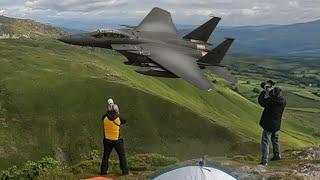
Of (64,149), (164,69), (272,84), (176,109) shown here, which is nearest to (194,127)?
(176,109)

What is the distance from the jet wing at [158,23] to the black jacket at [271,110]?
17204 mm

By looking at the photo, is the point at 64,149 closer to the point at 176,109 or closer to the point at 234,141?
the point at 176,109

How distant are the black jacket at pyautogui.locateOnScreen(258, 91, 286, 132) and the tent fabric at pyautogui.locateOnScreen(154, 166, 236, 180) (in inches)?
191

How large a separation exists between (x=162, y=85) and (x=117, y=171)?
161576 mm

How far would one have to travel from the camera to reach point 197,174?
61.5 feet

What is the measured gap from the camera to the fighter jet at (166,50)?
31641 mm

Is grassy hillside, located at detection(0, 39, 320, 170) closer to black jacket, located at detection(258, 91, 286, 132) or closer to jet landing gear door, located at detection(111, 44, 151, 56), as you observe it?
jet landing gear door, located at detection(111, 44, 151, 56)

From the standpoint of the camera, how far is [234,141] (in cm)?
12469

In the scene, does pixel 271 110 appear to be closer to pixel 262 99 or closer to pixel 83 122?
pixel 262 99

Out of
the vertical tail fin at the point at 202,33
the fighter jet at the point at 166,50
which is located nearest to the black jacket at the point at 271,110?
the fighter jet at the point at 166,50

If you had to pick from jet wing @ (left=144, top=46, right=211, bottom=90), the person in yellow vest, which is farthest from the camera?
the person in yellow vest

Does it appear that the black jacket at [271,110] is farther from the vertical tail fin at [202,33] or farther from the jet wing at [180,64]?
the vertical tail fin at [202,33]

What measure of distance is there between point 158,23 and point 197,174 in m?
25.2

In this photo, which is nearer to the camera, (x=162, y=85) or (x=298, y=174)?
(x=298, y=174)
